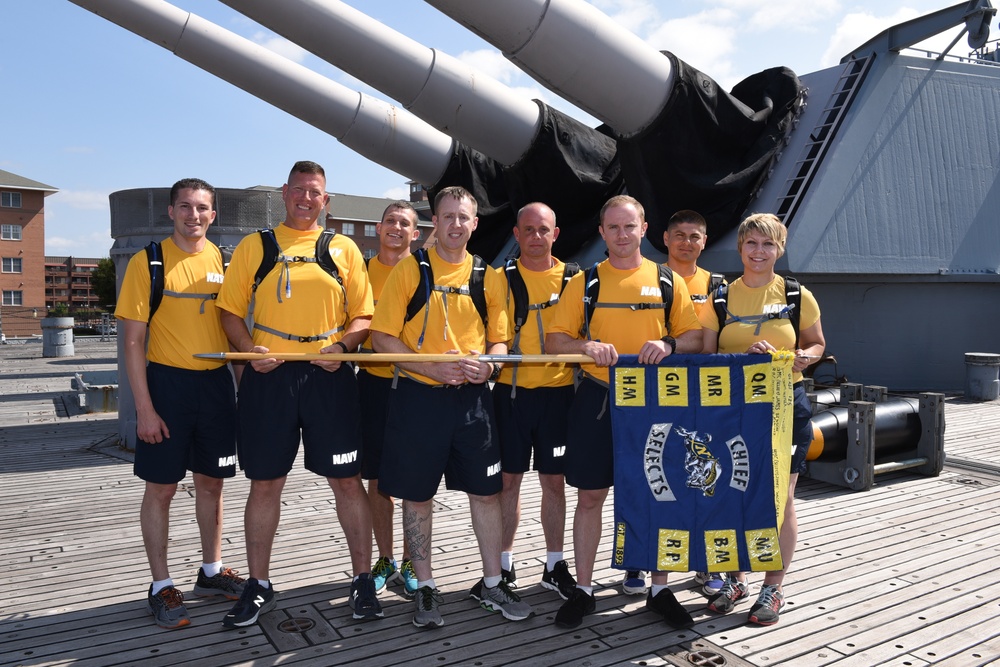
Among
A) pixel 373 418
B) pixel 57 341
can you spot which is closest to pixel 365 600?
pixel 373 418

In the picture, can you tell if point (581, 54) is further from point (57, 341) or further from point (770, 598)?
point (57, 341)

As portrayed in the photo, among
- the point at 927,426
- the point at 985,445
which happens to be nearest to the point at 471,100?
the point at 927,426

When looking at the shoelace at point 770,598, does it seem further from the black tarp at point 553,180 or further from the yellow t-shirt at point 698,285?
the black tarp at point 553,180

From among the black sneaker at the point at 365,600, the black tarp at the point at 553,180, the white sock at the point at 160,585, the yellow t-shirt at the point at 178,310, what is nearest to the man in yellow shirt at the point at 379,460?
the black sneaker at the point at 365,600

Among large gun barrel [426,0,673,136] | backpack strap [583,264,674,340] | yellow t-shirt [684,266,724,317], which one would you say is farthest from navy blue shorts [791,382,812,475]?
large gun barrel [426,0,673,136]

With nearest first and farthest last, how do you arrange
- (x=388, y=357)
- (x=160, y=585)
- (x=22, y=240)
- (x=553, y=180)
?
(x=388, y=357) < (x=160, y=585) < (x=553, y=180) < (x=22, y=240)

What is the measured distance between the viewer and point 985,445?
727 centimetres

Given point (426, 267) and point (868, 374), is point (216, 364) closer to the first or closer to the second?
point (426, 267)

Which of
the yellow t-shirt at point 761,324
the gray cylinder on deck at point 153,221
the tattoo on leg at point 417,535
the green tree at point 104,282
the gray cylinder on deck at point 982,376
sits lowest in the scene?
the tattoo on leg at point 417,535

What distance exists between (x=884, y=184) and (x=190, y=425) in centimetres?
917

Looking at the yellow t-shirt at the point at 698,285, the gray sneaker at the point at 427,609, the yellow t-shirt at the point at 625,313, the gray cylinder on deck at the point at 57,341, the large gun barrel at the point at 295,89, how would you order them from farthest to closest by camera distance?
the gray cylinder on deck at the point at 57,341 → the large gun barrel at the point at 295,89 → the yellow t-shirt at the point at 698,285 → the yellow t-shirt at the point at 625,313 → the gray sneaker at the point at 427,609

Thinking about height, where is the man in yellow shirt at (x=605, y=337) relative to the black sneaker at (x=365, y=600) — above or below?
above

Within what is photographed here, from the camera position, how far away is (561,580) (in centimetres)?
379

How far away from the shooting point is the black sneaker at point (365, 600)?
11.3ft
